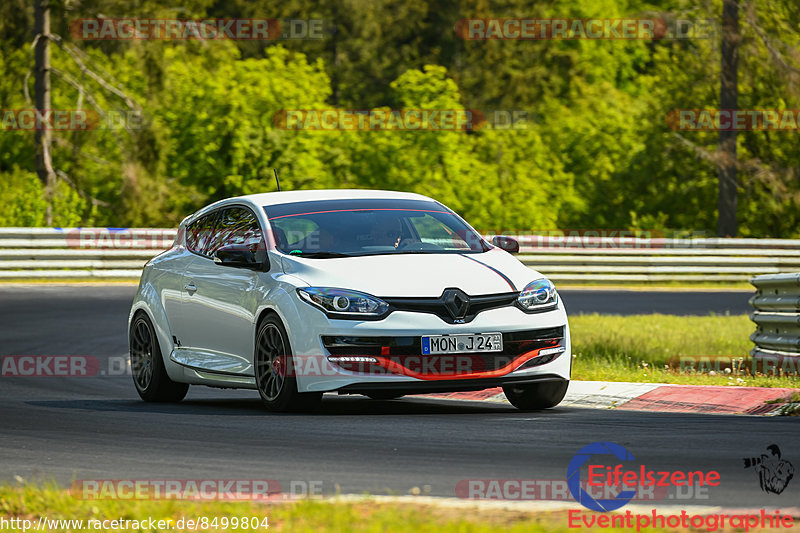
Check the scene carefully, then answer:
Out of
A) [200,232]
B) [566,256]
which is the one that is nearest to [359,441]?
[200,232]

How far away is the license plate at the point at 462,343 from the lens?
30.5 feet

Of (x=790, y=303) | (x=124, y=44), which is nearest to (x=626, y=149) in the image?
(x=124, y=44)

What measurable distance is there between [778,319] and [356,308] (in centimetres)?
530

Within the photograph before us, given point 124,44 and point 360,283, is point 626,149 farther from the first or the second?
point 360,283

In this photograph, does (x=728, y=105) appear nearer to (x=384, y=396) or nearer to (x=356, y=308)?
(x=384, y=396)

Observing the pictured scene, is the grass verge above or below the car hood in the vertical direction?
below

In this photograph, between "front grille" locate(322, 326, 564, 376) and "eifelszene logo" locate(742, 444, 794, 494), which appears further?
"front grille" locate(322, 326, 564, 376)

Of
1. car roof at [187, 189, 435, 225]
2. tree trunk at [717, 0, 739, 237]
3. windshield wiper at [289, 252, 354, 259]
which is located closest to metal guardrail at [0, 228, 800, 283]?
tree trunk at [717, 0, 739, 237]

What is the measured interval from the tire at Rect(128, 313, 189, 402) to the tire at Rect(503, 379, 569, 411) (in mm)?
2927

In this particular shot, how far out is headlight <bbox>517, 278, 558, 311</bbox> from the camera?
31.6 ft

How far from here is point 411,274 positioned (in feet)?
31.2

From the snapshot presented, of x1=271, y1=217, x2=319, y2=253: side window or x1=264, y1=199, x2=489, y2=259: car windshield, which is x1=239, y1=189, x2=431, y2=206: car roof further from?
x1=271, y1=217, x2=319, y2=253: side window

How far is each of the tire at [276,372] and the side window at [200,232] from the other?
5.60 feet

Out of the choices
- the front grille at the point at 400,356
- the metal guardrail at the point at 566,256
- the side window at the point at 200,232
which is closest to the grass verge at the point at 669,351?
the front grille at the point at 400,356
